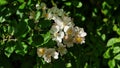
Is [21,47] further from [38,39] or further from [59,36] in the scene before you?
[59,36]

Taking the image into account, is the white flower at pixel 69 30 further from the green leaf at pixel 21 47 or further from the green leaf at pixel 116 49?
the green leaf at pixel 116 49

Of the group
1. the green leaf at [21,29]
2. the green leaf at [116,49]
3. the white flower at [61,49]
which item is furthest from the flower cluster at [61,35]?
the green leaf at [116,49]

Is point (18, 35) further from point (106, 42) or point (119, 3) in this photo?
point (119, 3)

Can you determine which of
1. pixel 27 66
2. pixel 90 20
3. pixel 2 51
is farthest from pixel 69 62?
pixel 90 20

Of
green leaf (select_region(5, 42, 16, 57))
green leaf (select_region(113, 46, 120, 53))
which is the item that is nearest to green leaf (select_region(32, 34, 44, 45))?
green leaf (select_region(5, 42, 16, 57))

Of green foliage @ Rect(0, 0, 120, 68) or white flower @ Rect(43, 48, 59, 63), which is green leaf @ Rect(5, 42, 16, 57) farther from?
white flower @ Rect(43, 48, 59, 63)

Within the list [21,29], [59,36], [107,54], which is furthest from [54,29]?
[107,54]
